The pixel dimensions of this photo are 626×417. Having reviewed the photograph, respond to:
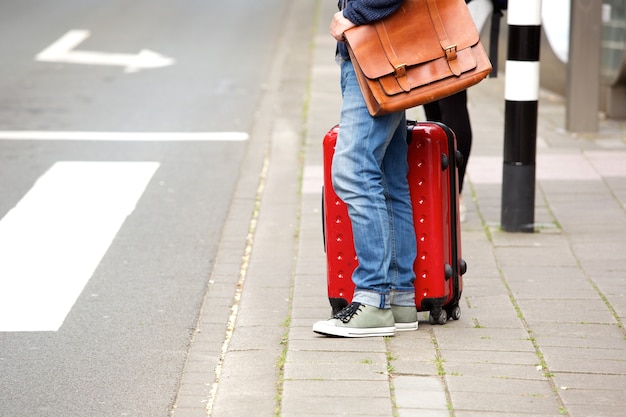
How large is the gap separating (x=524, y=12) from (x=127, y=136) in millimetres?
4173

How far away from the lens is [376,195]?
13.6ft

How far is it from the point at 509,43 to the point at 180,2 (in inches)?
570

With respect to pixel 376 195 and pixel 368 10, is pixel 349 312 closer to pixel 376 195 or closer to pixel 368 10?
pixel 376 195

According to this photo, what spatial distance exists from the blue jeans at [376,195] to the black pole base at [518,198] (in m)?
1.72

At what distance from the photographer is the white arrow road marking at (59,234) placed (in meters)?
4.91

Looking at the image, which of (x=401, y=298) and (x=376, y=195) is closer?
(x=376, y=195)

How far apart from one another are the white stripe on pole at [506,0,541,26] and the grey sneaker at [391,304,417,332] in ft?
6.39

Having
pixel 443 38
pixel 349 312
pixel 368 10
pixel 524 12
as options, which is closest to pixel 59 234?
pixel 349 312

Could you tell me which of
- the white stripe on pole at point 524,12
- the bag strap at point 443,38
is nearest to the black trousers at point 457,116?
the white stripe on pole at point 524,12

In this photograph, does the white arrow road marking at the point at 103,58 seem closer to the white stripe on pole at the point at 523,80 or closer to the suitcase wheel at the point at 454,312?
the white stripe on pole at the point at 523,80

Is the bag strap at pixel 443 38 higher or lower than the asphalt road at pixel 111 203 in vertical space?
higher

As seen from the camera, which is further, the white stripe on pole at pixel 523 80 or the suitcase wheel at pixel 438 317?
the white stripe on pole at pixel 523 80

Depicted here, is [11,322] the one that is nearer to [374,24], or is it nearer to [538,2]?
[374,24]

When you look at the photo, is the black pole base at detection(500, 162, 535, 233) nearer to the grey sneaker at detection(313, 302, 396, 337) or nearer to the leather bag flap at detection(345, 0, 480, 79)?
the grey sneaker at detection(313, 302, 396, 337)
